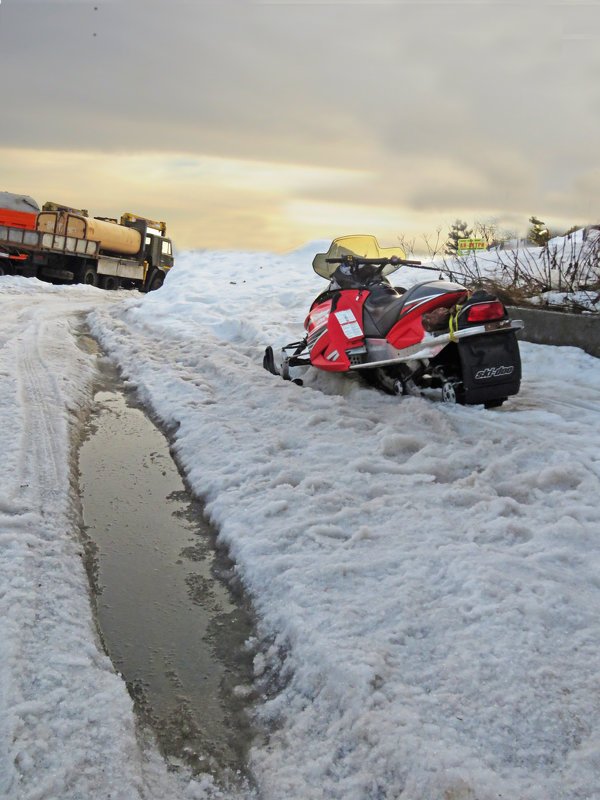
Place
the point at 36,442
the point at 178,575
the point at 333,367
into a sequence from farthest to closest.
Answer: the point at 333,367
the point at 36,442
the point at 178,575

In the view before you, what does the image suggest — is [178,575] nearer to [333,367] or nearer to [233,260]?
[333,367]

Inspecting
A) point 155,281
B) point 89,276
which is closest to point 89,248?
point 89,276

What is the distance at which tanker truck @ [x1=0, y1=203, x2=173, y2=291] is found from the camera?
21.6 m

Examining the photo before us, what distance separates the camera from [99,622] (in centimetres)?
292

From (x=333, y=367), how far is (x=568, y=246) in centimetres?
652

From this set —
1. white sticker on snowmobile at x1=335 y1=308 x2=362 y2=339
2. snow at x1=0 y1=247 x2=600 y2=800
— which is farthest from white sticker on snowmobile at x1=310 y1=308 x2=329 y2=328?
snow at x1=0 y1=247 x2=600 y2=800

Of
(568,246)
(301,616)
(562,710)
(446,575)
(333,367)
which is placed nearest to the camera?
(562,710)

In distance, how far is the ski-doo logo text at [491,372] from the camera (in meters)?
5.03

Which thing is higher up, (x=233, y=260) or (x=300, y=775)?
(x=233, y=260)

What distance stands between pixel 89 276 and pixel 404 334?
19873 mm

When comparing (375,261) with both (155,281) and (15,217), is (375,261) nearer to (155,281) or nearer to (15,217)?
(15,217)

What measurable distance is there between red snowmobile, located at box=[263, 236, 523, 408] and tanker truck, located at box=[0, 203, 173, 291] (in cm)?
1685

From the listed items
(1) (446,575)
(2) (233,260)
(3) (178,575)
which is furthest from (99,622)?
(2) (233,260)

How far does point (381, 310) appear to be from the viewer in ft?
19.6
